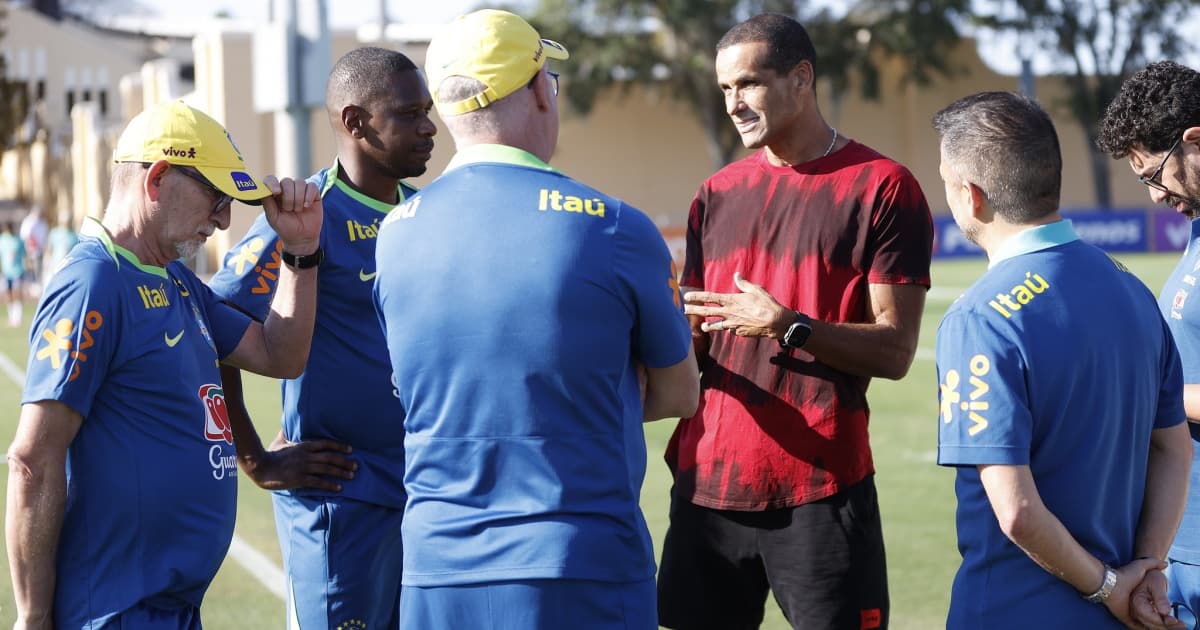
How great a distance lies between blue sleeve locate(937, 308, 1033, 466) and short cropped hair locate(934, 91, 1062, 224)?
0.92 ft

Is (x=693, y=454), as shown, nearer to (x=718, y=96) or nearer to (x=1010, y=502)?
(x=1010, y=502)

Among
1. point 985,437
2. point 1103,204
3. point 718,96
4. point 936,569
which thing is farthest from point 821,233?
point 1103,204

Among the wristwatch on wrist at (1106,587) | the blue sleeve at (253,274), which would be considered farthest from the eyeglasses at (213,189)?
the wristwatch on wrist at (1106,587)

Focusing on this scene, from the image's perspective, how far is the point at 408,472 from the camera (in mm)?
3182

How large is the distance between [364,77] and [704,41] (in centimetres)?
4268

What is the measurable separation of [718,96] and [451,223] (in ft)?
144

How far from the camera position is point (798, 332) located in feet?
13.2

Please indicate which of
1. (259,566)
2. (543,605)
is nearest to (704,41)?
(259,566)

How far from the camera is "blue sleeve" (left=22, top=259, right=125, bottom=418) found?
129 inches

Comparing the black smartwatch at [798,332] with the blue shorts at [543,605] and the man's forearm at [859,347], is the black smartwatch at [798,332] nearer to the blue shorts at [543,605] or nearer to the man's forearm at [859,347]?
the man's forearm at [859,347]

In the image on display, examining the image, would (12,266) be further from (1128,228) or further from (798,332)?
(1128,228)

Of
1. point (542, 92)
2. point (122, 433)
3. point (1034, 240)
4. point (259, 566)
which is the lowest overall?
point (259, 566)

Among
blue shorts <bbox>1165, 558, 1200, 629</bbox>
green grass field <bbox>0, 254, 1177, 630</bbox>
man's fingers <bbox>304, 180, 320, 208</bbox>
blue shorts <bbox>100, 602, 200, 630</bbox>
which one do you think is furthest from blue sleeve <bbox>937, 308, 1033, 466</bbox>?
green grass field <bbox>0, 254, 1177, 630</bbox>

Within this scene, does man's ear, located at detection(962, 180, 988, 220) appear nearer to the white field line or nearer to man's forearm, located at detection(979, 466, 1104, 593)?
man's forearm, located at detection(979, 466, 1104, 593)
